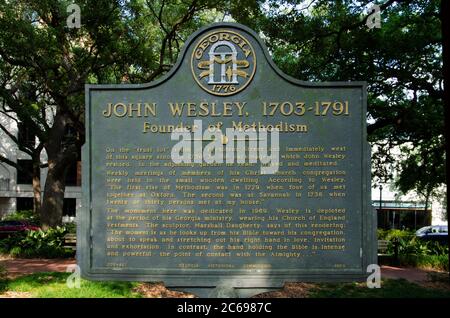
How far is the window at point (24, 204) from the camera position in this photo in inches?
1577

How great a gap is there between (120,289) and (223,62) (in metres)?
6.69

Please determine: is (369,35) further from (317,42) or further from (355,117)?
(355,117)

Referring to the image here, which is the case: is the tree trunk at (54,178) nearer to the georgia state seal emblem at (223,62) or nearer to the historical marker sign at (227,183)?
the historical marker sign at (227,183)

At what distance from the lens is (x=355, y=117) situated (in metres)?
6.16

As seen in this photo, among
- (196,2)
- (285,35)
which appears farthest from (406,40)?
(196,2)

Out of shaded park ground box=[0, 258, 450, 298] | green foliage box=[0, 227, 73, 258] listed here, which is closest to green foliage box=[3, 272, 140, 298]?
shaded park ground box=[0, 258, 450, 298]

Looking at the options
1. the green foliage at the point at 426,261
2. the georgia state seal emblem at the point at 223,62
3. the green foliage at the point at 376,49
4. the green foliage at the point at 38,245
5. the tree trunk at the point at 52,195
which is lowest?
the green foliage at the point at 426,261

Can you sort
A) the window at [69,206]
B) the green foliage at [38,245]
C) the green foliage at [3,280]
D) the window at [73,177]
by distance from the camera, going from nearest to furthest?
1. the green foliage at [3,280]
2. the green foliage at [38,245]
3. the window at [69,206]
4. the window at [73,177]

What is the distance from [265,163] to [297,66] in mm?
10634

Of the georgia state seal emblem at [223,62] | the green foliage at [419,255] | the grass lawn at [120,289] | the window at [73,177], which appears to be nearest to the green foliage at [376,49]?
the green foliage at [419,255]

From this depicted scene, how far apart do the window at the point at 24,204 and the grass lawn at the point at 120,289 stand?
3055 centimetres

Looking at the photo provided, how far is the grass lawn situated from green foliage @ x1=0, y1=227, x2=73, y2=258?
4753 mm

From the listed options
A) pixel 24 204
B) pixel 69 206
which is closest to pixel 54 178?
pixel 69 206

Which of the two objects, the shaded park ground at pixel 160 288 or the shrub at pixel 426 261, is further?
the shrub at pixel 426 261
